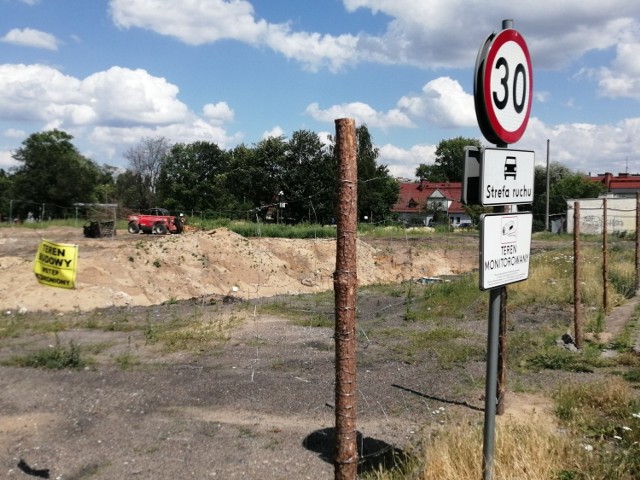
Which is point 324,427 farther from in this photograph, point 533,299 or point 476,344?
point 533,299

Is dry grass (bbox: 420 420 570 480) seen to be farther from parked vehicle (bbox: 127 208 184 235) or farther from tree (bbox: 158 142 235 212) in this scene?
tree (bbox: 158 142 235 212)

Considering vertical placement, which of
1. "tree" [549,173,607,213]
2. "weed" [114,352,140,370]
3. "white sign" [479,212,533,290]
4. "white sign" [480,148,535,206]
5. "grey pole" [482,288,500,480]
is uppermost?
"tree" [549,173,607,213]

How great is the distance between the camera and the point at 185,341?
996 centimetres

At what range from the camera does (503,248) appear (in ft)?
10.9

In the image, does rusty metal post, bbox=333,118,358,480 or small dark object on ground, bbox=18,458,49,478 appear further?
small dark object on ground, bbox=18,458,49,478

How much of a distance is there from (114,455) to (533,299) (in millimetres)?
9692

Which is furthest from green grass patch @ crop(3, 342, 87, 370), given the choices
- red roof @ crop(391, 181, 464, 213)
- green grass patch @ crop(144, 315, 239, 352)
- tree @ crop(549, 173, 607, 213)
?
red roof @ crop(391, 181, 464, 213)

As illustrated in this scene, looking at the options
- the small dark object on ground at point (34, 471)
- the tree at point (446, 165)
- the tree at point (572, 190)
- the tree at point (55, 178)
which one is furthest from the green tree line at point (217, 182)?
the tree at point (446, 165)

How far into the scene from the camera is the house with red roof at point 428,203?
7344cm

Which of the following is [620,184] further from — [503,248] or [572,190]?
[503,248]

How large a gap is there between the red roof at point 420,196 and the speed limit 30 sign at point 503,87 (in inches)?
2948

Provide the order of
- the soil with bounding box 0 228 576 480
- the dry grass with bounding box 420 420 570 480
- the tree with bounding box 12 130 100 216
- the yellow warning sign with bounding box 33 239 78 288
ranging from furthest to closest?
the tree with bounding box 12 130 100 216 < the yellow warning sign with bounding box 33 239 78 288 < the soil with bounding box 0 228 576 480 < the dry grass with bounding box 420 420 570 480

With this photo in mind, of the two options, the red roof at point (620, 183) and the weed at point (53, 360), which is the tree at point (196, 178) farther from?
the red roof at point (620, 183)

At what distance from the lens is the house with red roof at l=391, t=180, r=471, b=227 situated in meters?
73.4
